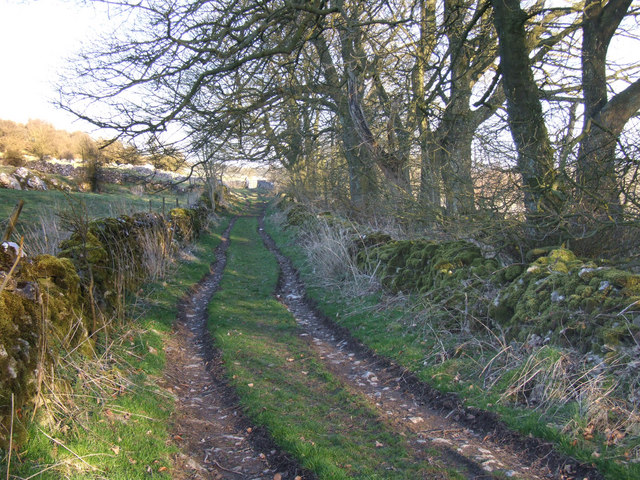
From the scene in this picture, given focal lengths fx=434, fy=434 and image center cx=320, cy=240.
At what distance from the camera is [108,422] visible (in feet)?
13.3

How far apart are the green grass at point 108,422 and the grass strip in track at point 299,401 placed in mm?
1016

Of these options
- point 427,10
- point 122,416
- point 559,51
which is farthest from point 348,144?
point 122,416

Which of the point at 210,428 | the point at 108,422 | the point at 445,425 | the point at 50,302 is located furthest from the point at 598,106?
the point at 50,302

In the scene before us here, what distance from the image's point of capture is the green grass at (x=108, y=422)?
3.28m

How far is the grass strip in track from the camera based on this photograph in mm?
3695

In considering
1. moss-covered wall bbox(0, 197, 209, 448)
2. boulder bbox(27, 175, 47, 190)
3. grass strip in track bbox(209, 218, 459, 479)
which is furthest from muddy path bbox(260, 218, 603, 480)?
boulder bbox(27, 175, 47, 190)

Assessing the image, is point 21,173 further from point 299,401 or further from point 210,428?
point 299,401

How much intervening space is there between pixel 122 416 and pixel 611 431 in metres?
4.38

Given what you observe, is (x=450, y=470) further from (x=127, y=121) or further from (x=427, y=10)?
(x=427, y=10)

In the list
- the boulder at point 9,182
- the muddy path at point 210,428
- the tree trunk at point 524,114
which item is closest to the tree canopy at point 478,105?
the tree trunk at point 524,114

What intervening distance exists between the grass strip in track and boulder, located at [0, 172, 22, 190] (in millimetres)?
16718

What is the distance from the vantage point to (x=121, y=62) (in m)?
7.94

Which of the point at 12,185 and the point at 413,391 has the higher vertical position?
the point at 12,185

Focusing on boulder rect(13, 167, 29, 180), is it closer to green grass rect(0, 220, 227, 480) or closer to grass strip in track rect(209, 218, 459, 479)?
grass strip in track rect(209, 218, 459, 479)
